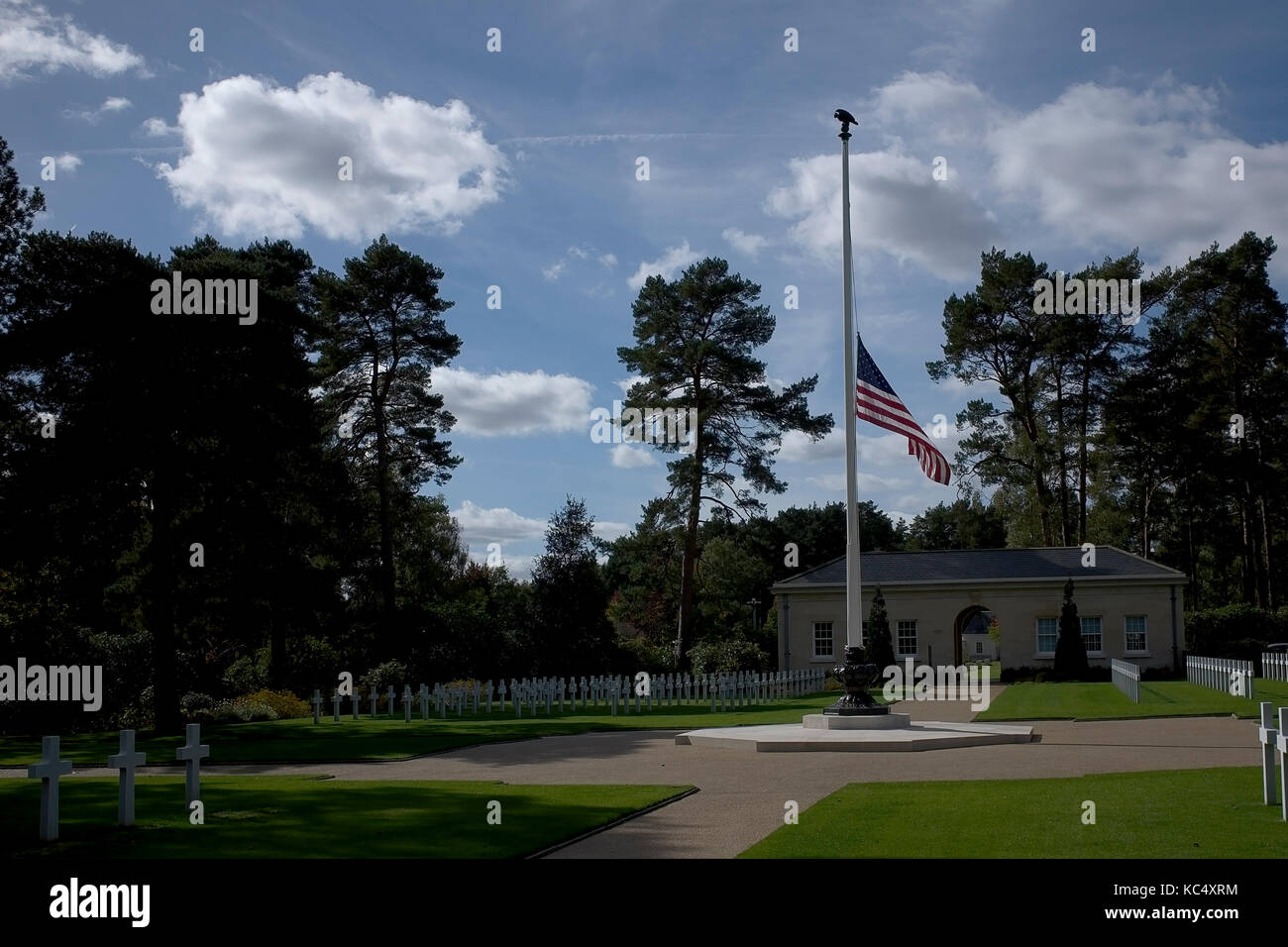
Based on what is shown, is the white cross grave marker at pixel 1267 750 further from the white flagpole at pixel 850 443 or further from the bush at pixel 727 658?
the bush at pixel 727 658

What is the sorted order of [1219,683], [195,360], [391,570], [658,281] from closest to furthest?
Result: 1. [195,360]
2. [1219,683]
3. [391,570]
4. [658,281]

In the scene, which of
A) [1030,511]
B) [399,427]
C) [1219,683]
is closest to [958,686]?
[1219,683]

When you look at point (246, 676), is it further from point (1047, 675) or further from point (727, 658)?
point (1047, 675)

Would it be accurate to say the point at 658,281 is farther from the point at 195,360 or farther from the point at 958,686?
the point at 195,360

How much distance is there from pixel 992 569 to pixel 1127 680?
614 inches

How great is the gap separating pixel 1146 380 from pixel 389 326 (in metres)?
34.6

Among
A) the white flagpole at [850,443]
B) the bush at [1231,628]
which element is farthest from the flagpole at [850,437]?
the bush at [1231,628]

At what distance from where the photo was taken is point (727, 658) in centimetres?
4100

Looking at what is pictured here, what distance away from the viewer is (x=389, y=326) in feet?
143

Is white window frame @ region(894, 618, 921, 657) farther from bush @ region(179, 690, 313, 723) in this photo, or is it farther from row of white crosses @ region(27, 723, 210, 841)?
row of white crosses @ region(27, 723, 210, 841)

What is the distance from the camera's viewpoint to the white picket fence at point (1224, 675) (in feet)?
90.0

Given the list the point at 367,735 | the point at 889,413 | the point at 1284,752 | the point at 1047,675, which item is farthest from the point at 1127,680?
the point at 1284,752

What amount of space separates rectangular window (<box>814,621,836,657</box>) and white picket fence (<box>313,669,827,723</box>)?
27.5 feet

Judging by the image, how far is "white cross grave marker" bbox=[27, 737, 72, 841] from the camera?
966 centimetres
